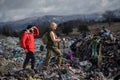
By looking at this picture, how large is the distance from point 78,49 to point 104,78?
448 centimetres

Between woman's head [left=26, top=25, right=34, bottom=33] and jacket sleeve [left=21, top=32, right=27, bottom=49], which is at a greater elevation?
woman's head [left=26, top=25, right=34, bottom=33]

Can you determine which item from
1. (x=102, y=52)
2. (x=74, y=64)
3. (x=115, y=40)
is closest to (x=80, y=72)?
(x=74, y=64)

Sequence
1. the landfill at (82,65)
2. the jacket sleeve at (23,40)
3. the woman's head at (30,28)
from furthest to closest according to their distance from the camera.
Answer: the woman's head at (30,28) < the landfill at (82,65) < the jacket sleeve at (23,40)

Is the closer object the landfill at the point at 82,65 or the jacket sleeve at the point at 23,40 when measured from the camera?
the jacket sleeve at the point at 23,40

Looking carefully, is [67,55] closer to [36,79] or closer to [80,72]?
[80,72]

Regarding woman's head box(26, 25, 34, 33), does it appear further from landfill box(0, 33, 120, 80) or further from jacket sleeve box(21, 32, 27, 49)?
landfill box(0, 33, 120, 80)

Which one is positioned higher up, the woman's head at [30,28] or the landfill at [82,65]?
the woman's head at [30,28]

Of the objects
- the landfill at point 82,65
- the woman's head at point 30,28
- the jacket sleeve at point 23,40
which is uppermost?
the woman's head at point 30,28

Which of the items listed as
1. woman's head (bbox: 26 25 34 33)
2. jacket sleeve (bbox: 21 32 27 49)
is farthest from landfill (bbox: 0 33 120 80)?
woman's head (bbox: 26 25 34 33)

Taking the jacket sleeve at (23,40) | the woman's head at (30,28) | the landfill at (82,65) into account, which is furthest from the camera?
the woman's head at (30,28)

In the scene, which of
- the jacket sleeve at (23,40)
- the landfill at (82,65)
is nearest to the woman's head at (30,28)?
the jacket sleeve at (23,40)

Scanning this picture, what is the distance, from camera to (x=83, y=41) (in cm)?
1747

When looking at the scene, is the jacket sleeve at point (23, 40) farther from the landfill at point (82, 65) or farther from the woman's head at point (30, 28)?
the landfill at point (82, 65)

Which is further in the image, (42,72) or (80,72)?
(80,72)
